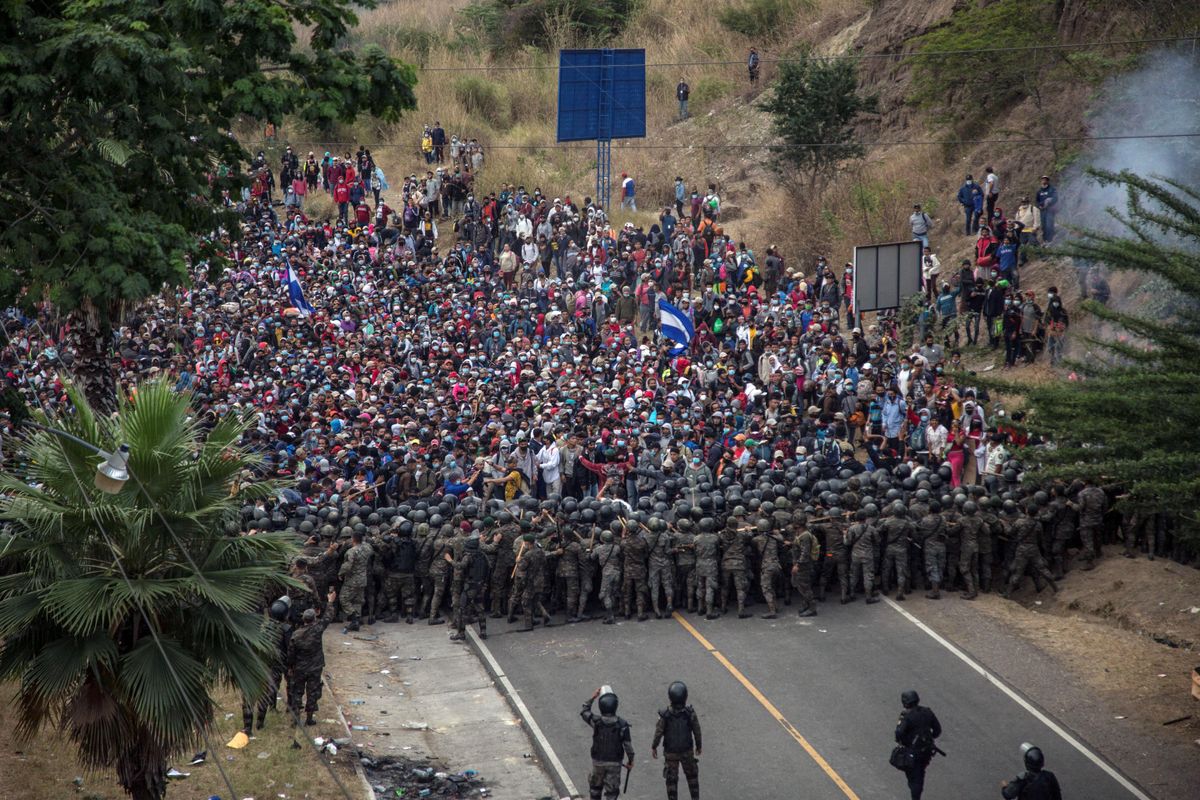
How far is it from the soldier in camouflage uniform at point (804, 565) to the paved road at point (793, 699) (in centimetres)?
21

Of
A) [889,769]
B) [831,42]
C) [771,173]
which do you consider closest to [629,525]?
[889,769]

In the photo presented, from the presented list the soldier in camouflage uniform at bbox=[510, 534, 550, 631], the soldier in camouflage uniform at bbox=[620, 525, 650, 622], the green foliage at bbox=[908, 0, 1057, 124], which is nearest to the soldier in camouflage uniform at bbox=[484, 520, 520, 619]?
the soldier in camouflage uniform at bbox=[510, 534, 550, 631]

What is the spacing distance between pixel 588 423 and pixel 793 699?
8.26m

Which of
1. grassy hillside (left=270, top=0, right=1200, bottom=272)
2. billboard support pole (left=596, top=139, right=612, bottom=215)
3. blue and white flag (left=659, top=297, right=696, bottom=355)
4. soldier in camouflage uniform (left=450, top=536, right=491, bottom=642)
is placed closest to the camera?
soldier in camouflage uniform (left=450, top=536, right=491, bottom=642)

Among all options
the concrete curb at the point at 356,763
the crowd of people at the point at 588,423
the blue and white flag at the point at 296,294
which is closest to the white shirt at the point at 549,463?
the crowd of people at the point at 588,423

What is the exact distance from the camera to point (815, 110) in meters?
38.2

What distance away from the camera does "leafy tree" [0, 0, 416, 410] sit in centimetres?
1242

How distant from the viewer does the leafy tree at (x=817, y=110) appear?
37.8m

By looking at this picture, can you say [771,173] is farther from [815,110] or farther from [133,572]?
[133,572]

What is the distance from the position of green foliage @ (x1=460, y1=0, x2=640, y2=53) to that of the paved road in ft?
136

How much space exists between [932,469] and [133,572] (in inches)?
553

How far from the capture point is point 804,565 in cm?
1886

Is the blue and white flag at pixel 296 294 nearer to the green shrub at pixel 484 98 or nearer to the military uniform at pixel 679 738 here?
the military uniform at pixel 679 738

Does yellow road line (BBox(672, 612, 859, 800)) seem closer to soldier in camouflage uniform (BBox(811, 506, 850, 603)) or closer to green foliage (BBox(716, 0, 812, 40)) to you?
soldier in camouflage uniform (BBox(811, 506, 850, 603))
